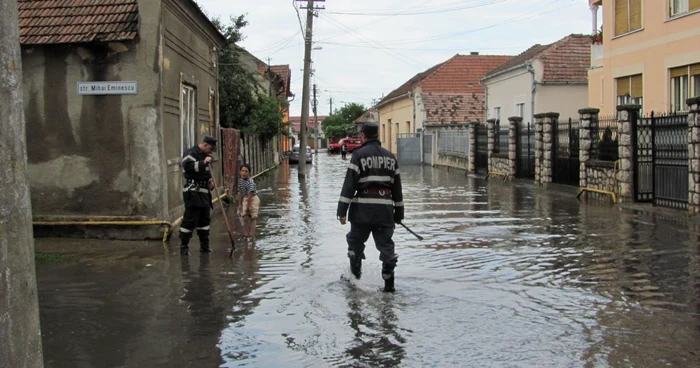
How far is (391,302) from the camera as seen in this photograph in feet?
23.2

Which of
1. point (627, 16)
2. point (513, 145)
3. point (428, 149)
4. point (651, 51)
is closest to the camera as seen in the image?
point (651, 51)

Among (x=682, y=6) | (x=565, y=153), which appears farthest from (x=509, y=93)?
(x=682, y=6)

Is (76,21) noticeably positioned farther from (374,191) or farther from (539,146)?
(539,146)

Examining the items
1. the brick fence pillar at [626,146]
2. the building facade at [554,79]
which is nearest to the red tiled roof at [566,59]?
the building facade at [554,79]

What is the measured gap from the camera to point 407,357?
211 inches

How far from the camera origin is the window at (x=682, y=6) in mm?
18416

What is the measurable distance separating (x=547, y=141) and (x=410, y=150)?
25080mm

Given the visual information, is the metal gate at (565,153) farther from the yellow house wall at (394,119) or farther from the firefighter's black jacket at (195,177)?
the yellow house wall at (394,119)

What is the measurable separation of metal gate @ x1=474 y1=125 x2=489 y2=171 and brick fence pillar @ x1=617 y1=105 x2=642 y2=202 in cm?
1412

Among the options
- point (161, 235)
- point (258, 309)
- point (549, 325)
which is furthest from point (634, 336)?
point (161, 235)

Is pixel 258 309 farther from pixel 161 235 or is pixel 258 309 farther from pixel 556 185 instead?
pixel 556 185

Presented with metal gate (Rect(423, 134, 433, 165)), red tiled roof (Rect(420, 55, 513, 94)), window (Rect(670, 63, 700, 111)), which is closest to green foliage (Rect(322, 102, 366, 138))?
red tiled roof (Rect(420, 55, 513, 94))

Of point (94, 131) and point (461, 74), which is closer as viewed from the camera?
point (94, 131)

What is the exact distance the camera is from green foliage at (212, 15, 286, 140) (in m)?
29.1
